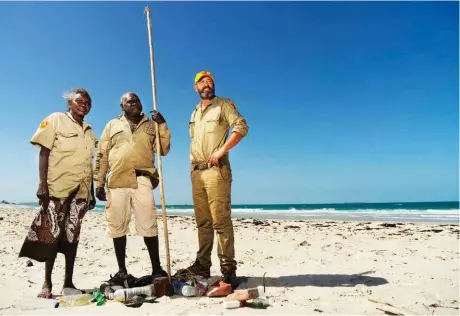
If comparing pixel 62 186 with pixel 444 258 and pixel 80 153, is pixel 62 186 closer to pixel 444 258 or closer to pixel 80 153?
pixel 80 153

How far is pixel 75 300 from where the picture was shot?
12.6ft

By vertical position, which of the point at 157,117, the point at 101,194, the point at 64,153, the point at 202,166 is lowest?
the point at 101,194

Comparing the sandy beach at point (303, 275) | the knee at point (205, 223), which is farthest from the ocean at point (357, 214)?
the knee at point (205, 223)

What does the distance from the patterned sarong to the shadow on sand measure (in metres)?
2.42

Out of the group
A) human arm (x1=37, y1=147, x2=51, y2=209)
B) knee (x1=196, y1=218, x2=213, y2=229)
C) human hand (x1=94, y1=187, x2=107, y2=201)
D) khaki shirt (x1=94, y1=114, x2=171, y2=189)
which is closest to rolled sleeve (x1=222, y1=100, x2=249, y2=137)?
khaki shirt (x1=94, y1=114, x2=171, y2=189)

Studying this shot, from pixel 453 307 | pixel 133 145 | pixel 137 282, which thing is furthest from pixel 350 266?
pixel 133 145

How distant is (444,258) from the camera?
6562mm

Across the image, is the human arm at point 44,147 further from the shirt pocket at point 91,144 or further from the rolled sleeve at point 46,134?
the shirt pocket at point 91,144

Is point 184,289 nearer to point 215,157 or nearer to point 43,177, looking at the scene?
point 215,157

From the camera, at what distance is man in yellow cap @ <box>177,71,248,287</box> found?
439cm

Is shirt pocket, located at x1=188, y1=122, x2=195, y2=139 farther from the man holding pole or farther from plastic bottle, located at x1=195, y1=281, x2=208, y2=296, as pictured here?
plastic bottle, located at x1=195, y1=281, x2=208, y2=296

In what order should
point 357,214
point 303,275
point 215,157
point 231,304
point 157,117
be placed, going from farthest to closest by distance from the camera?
point 357,214, point 303,275, point 157,117, point 215,157, point 231,304

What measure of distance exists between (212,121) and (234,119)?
32cm

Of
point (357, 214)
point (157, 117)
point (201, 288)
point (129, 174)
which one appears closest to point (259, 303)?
point (201, 288)
